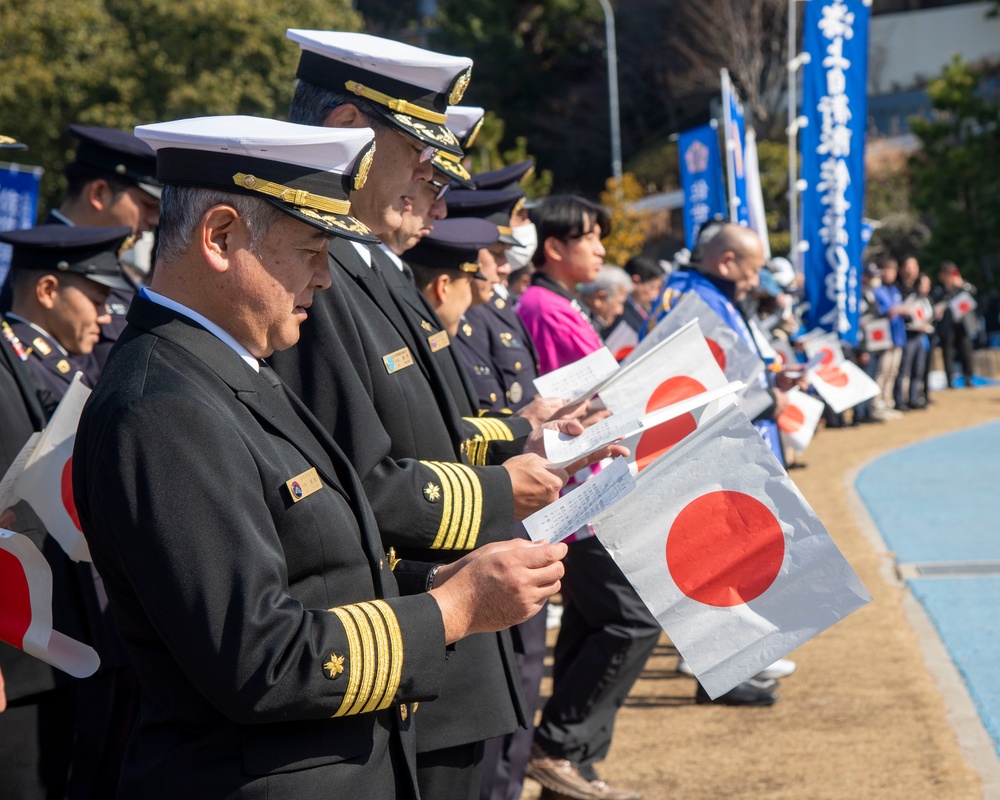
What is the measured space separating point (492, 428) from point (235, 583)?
62.2 inches

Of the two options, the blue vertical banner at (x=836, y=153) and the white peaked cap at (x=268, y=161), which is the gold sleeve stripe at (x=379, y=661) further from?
the blue vertical banner at (x=836, y=153)

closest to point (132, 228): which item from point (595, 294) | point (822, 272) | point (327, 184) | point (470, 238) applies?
point (470, 238)

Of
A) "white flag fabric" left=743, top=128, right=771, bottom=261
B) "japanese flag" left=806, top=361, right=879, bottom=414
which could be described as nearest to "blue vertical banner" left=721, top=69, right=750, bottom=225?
"white flag fabric" left=743, top=128, right=771, bottom=261

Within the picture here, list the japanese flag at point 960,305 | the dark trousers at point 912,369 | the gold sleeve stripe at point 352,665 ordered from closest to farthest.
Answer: the gold sleeve stripe at point 352,665 → the dark trousers at point 912,369 → the japanese flag at point 960,305

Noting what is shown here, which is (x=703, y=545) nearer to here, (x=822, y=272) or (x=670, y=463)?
(x=670, y=463)

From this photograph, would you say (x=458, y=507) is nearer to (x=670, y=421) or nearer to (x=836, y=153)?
(x=670, y=421)

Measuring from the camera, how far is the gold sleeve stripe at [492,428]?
327cm

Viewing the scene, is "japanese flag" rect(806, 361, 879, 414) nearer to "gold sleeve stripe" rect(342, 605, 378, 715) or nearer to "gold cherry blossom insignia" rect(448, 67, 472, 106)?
"gold cherry blossom insignia" rect(448, 67, 472, 106)

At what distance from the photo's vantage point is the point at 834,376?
648 cm

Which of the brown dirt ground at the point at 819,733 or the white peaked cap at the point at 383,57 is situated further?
the brown dirt ground at the point at 819,733

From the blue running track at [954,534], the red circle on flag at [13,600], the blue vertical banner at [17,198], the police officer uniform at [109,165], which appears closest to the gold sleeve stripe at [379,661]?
the red circle on flag at [13,600]

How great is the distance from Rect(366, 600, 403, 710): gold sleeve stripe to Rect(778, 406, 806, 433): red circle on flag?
15.5 feet

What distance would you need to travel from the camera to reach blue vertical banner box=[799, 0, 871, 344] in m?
9.75

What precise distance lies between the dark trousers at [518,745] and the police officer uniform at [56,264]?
69.4 inches
